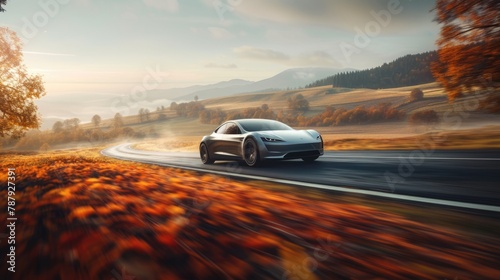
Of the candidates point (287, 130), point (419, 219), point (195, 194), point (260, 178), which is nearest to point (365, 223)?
point (419, 219)

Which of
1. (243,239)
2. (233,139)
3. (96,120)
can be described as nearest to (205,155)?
(233,139)

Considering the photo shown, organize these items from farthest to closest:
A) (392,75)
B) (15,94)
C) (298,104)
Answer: (392,75), (298,104), (15,94)

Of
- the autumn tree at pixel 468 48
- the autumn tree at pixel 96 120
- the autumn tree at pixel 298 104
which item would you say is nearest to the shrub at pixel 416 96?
the autumn tree at pixel 298 104

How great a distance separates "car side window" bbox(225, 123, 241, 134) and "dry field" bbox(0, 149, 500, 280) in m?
5.79

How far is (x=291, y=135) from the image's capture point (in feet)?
30.4

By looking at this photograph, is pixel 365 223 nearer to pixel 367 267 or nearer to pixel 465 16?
pixel 367 267

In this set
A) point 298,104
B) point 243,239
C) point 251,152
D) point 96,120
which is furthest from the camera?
point 96,120

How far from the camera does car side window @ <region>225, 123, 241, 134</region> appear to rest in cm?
1039

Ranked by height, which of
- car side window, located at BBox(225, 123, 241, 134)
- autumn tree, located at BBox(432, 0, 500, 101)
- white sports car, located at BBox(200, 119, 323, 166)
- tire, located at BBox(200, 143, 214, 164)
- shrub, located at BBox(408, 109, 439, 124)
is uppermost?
autumn tree, located at BBox(432, 0, 500, 101)

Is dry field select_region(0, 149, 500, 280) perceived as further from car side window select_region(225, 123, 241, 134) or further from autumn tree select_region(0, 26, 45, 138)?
autumn tree select_region(0, 26, 45, 138)

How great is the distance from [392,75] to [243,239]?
561ft

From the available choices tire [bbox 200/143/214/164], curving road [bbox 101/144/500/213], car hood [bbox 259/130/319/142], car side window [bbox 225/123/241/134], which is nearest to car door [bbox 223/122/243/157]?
car side window [bbox 225/123/241/134]

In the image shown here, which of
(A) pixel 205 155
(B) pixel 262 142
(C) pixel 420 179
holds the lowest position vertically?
(A) pixel 205 155

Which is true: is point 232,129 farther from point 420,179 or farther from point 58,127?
point 58,127
